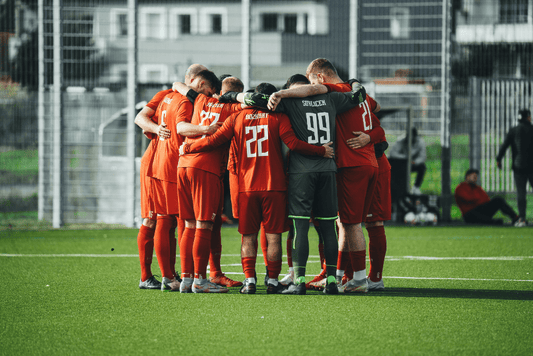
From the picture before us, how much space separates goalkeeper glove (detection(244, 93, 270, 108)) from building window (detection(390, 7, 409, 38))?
8.83 m

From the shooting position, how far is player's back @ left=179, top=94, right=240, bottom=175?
19.1ft

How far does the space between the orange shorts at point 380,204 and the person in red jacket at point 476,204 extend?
26.7 ft

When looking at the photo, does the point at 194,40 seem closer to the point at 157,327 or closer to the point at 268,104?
the point at 268,104

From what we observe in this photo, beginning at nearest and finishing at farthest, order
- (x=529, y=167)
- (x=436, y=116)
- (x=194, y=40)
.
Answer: (x=529, y=167) → (x=436, y=116) → (x=194, y=40)

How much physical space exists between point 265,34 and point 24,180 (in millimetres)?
8531

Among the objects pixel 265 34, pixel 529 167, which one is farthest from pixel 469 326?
pixel 265 34

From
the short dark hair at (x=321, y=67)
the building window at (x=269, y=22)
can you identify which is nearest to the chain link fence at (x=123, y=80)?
the building window at (x=269, y=22)

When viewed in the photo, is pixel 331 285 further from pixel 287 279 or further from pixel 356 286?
pixel 287 279

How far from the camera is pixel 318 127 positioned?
5730 millimetres

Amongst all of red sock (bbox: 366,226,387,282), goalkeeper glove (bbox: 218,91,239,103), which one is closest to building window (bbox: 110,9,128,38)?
goalkeeper glove (bbox: 218,91,239,103)

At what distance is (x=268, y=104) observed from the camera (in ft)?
18.5

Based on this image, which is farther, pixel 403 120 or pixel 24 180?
pixel 403 120

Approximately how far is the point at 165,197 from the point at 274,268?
1.13 m

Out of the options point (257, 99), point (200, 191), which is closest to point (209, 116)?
point (257, 99)
